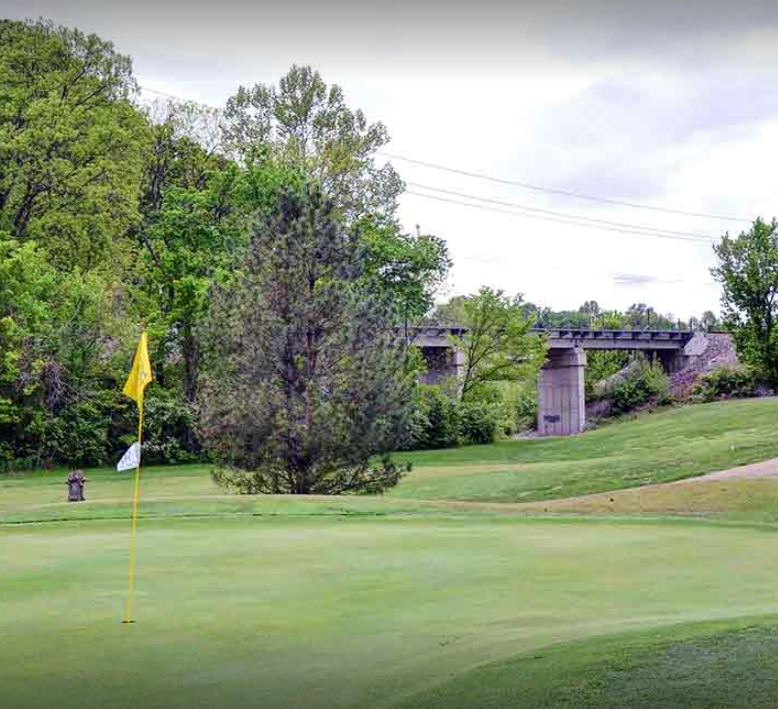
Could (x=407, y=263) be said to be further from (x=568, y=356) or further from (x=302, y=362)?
(x=302, y=362)

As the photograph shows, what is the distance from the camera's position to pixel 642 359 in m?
82.7

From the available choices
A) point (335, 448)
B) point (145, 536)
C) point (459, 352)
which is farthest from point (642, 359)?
point (145, 536)

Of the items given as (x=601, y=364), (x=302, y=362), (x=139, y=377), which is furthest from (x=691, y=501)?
(x=601, y=364)

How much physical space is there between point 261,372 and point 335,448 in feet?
8.64

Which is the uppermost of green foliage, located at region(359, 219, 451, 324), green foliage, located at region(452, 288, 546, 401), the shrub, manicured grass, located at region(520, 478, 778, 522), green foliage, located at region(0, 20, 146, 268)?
green foliage, located at region(0, 20, 146, 268)

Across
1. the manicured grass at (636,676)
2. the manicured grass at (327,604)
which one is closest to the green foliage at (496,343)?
the manicured grass at (327,604)

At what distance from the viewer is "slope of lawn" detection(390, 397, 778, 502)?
33188mm

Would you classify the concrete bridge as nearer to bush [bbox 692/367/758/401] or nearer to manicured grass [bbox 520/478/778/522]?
bush [bbox 692/367/758/401]

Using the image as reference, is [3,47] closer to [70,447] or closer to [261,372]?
[70,447]

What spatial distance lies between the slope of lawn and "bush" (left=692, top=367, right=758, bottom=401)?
25.8 ft

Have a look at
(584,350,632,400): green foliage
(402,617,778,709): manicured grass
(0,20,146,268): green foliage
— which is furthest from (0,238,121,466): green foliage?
(584,350,632,400): green foliage

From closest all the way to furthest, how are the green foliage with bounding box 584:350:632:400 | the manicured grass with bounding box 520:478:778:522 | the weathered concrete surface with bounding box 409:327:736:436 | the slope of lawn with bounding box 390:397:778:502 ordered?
the manicured grass with bounding box 520:478:778:522 < the slope of lawn with bounding box 390:397:778:502 < the weathered concrete surface with bounding box 409:327:736:436 < the green foliage with bounding box 584:350:632:400

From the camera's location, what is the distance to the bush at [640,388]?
74125mm

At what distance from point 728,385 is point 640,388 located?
36.3ft
